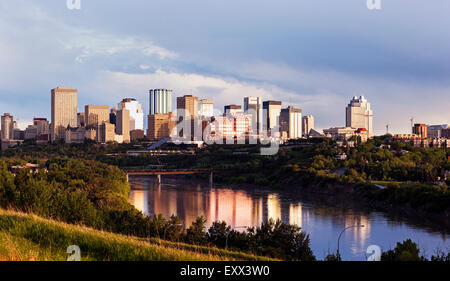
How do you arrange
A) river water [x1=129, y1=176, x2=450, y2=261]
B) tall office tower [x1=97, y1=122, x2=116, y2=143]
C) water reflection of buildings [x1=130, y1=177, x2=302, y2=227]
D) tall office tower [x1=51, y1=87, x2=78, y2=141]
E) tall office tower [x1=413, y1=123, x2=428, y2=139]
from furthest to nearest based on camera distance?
tall office tower [x1=51, y1=87, x2=78, y2=141]
tall office tower [x1=97, y1=122, x2=116, y2=143]
tall office tower [x1=413, y1=123, x2=428, y2=139]
water reflection of buildings [x1=130, y1=177, x2=302, y2=227]
river water [x1=129, y1=176, x2=450, y2=261]

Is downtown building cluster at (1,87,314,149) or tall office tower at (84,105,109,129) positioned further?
tall office tower at (84,105,109,129)

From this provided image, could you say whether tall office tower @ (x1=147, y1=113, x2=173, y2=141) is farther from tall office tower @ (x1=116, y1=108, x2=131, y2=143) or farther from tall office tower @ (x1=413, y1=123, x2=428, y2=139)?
tall office tower @ (x1=413, y1=123, x2=428, y2=139)

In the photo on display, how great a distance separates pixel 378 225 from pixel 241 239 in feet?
61.9

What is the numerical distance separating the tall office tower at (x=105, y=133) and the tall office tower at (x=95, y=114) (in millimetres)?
26672

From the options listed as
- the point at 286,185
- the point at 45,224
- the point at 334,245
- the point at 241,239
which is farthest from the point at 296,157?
the point at 45,224

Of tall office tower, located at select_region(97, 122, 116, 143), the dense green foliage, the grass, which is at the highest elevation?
tall office tower, located at select_region(97, 122, 116, 143)

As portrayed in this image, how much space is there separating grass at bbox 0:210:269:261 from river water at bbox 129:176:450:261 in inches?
742

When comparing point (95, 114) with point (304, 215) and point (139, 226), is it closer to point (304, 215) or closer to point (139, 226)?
point (304, 215)

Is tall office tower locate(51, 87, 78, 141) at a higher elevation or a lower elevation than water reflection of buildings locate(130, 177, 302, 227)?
higher

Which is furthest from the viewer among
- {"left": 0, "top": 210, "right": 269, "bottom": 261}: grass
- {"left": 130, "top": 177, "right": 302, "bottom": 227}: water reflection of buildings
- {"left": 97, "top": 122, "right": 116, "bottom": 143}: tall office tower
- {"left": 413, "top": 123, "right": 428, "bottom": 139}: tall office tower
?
{"left": 97, "top": 122, "right": 116, "bottom": 143}: tall office tower

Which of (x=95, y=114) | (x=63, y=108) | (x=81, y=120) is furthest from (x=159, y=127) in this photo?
(x=63, y=108)

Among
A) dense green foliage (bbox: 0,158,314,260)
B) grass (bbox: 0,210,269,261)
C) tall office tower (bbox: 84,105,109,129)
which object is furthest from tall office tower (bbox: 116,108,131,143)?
grass (bbox: 0,210,269,261)

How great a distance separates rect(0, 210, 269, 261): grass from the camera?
8078 mm
